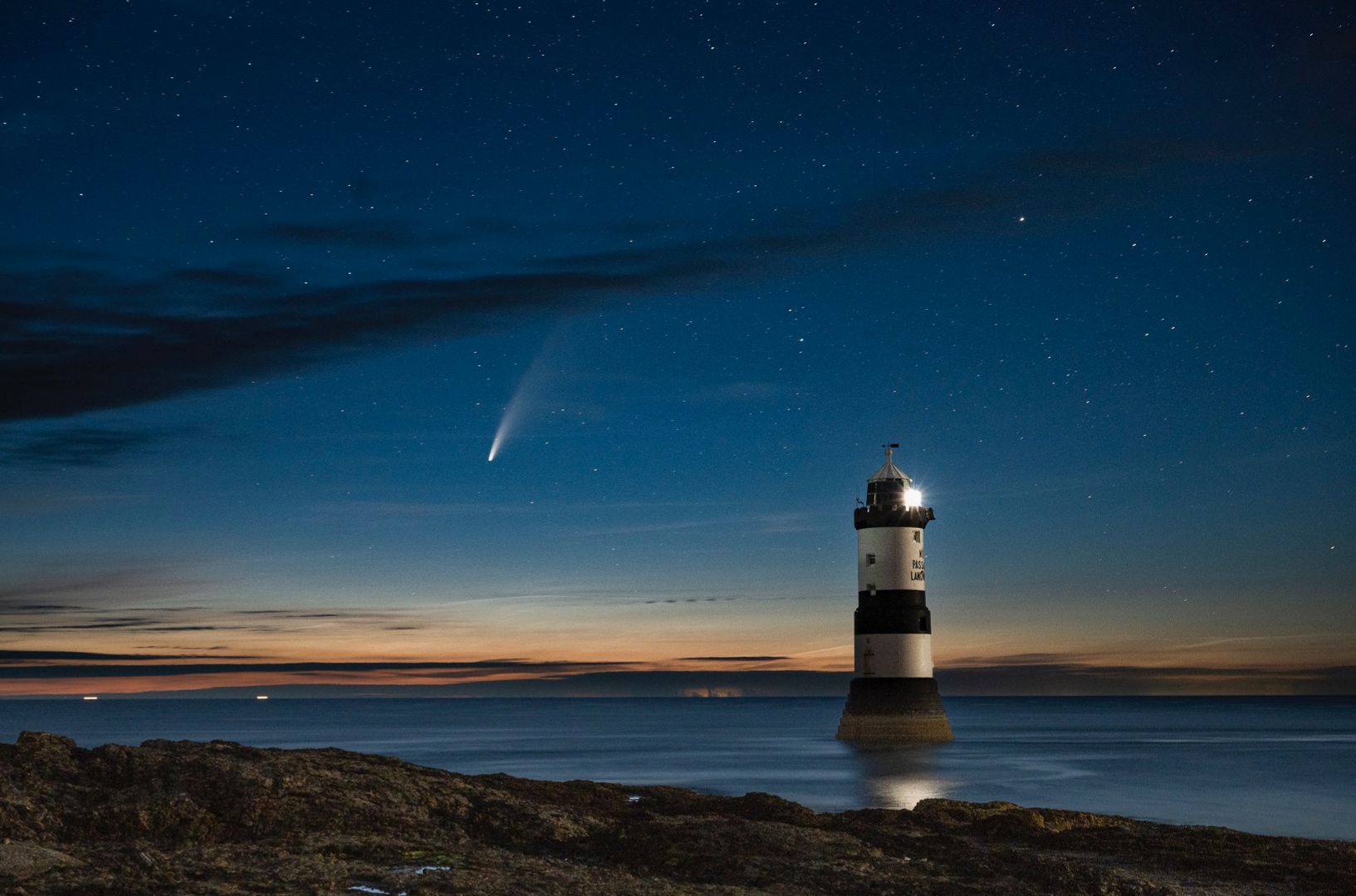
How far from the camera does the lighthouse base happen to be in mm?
52250

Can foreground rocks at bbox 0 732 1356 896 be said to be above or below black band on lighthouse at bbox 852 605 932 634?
below

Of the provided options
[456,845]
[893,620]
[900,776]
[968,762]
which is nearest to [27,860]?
[456,845]

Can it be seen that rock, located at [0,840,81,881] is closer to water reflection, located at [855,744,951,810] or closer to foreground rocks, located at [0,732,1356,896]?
foreground rocks, located at [0,732,1356,896]

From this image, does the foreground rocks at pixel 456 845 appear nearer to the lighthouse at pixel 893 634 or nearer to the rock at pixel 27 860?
the rock at pixel 27 860

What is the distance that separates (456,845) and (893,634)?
126ft

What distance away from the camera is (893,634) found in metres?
52.1

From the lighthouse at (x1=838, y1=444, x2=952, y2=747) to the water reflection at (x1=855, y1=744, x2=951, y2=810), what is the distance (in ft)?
2.80

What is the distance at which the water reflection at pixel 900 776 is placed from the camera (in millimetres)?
42050

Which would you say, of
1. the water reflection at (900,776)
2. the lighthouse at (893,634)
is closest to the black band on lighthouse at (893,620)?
the lighthouse at (893,634)

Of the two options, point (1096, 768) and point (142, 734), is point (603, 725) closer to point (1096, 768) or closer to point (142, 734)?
point (142, 734)

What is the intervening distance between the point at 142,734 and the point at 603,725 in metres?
51.4

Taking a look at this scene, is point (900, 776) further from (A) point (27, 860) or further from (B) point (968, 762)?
(A) point (27, 860)

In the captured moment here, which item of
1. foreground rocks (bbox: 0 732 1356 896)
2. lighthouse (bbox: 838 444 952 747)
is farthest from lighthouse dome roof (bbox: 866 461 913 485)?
foreground rocks (bbox: 0 732 1356 896)

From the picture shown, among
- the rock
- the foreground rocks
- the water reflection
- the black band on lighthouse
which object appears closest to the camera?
the rock
